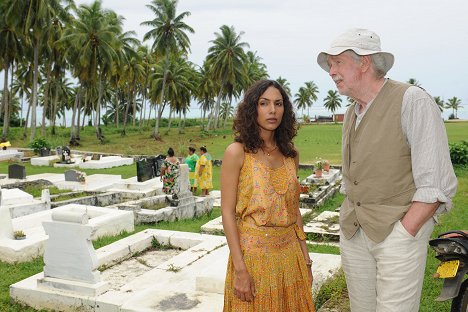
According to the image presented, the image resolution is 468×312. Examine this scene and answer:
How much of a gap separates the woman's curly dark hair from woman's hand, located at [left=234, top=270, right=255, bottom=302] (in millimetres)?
707

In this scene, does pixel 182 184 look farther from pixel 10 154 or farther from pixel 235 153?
pixel 10 154

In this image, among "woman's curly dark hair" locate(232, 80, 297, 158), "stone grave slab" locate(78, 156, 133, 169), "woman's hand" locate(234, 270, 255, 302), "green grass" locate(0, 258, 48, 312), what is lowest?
"green grass" locate(0, 258, 48, 312)

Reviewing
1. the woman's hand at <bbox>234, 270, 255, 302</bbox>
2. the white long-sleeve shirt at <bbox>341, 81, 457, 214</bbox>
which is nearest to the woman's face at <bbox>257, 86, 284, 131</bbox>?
the white long-sleeve shirt at <bbox>341, 81, 457, 214</bbox>

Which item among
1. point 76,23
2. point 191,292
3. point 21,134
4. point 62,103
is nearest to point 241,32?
point 76,23

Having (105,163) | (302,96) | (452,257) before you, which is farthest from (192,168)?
(302,96)

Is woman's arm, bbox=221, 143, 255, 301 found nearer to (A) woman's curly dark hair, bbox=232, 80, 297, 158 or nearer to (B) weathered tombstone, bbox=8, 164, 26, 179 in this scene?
(A) woman's curly dark hair, bbox=232, 80, 297, 158

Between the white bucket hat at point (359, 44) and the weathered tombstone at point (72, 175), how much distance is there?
45.2 feet

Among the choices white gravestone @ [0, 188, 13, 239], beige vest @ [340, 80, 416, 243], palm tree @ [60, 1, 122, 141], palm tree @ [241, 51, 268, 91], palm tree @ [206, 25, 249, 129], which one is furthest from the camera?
palm tree @ [241, 51, 268, 91]

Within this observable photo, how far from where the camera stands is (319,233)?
26.5 ft

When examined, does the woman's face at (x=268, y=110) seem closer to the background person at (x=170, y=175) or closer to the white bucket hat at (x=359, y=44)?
the white bucket hat at (x=359, y=44)

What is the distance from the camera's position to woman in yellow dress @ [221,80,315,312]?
2555mm

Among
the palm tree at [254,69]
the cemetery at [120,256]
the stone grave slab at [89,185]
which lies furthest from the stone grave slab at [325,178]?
the palm tree at [254,69]

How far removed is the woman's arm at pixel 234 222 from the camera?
2525 millimetres

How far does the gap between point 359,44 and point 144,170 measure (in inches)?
536
